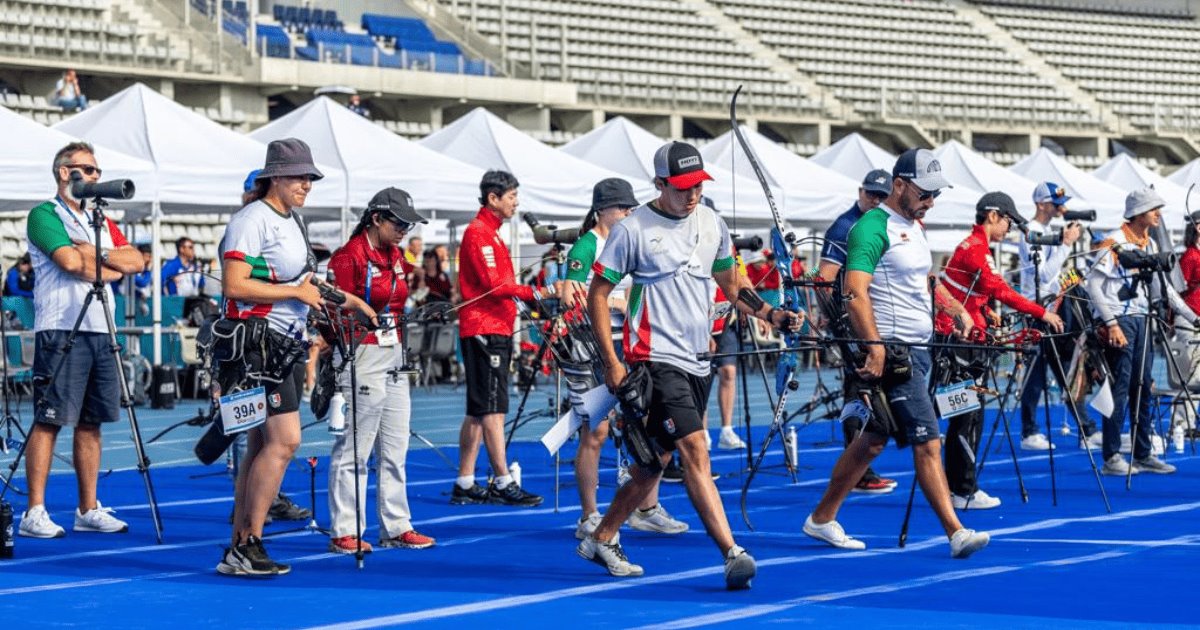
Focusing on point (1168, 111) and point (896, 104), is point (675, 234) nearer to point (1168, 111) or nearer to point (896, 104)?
point (896, 104)

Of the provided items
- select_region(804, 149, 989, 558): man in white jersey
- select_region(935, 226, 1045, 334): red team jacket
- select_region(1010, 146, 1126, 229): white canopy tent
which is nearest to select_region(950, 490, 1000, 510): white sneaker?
select_region(935, 226, 1045, 334): red team jacket

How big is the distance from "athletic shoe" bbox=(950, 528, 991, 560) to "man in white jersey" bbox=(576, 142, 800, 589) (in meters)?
1.20

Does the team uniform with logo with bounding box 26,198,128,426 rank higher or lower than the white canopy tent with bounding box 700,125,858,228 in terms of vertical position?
lower

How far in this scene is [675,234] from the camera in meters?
7.18

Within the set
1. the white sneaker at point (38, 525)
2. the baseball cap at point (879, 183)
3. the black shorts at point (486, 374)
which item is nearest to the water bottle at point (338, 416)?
the white sneaker at point (38, 525)

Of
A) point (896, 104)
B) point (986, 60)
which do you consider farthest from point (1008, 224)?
point (986, 60)

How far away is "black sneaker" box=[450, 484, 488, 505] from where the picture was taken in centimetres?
1001

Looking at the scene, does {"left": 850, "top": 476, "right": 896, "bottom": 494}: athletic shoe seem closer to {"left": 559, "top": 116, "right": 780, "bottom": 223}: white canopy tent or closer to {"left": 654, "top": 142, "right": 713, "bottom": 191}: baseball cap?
{"left": 654, "top": 142, "right": 713, "bottom": 191}: baseball cap

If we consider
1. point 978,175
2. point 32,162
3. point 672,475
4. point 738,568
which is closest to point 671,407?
point 738,568

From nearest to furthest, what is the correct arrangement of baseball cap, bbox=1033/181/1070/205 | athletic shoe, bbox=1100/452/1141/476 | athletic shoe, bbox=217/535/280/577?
1. athletic shoe, bbox=217/535/280/577
2. athletic shoe, bbox=1100/452/1141/476
3. baseball cap, bbox=1033/181/1070/205

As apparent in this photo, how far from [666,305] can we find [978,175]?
1680 centimetres

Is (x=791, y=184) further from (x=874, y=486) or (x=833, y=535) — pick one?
(x=833, y=535)

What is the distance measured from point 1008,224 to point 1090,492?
1623 mm

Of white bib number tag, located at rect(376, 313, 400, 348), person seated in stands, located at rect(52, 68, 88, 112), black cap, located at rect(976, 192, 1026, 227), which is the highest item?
person seated in stands, located at rect(52, 68, 88, 112)
